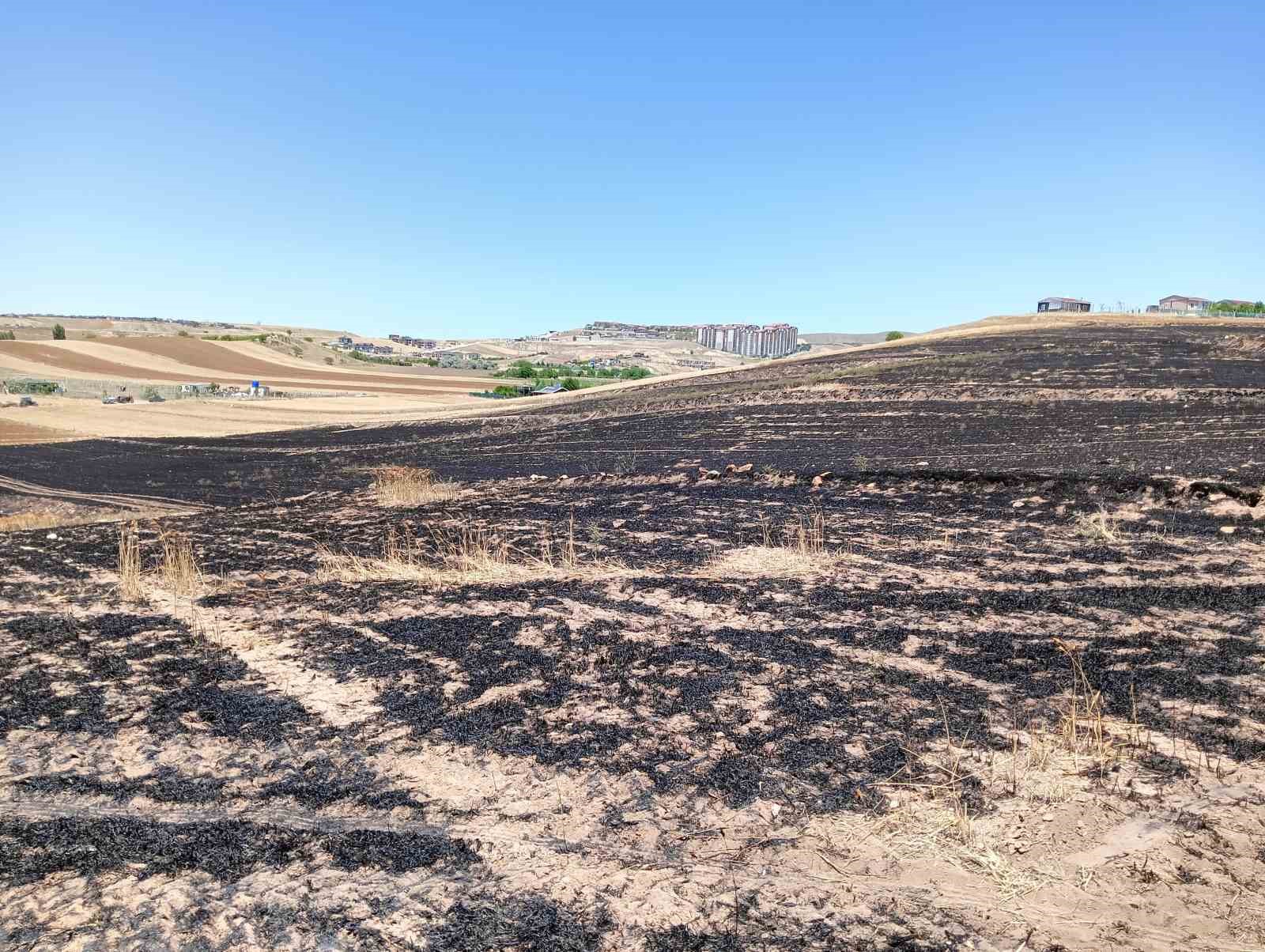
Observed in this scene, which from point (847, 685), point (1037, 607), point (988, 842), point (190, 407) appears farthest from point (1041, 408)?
point (190, 407)

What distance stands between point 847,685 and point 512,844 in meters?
2.76

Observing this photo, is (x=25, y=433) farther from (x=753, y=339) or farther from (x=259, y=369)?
(x=753, y=339)

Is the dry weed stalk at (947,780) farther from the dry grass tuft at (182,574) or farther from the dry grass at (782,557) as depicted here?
the dry grass tuft at (182,574)

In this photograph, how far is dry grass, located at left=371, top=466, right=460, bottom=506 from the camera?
14911 mm

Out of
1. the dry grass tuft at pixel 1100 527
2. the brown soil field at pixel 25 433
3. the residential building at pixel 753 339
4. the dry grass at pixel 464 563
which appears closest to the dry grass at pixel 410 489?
the dry grass at pixel 464 563

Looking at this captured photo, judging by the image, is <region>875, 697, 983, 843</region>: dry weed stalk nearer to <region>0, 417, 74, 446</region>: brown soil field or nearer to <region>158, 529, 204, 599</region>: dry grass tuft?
<region>158, 529, 204, 599</region>: dry grass tuft

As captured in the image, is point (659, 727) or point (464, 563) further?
point (464, 563)

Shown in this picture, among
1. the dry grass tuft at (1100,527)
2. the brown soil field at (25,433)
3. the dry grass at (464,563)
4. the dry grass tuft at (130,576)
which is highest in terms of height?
the dry grass tuft at (1100,527)

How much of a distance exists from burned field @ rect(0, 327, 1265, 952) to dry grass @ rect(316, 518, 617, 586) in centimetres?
8

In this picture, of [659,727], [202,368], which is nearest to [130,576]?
[659,727]

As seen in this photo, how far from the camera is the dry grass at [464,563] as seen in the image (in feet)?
29.3

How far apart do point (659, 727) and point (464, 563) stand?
4.69 m

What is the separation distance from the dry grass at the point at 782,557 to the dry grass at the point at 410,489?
6921 millimetres

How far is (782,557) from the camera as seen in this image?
925 centimetres
